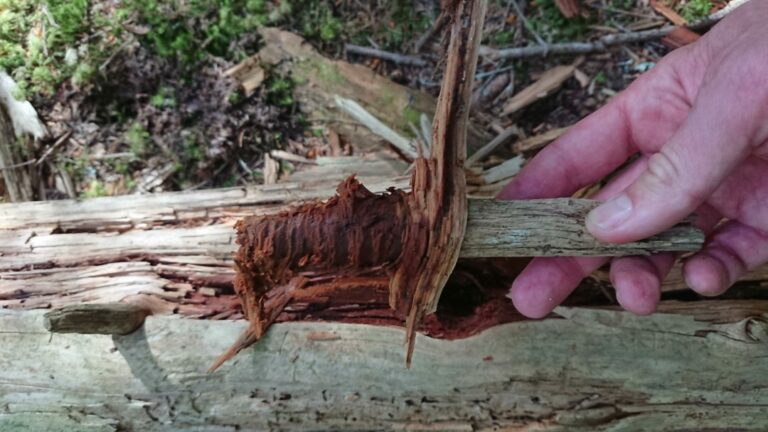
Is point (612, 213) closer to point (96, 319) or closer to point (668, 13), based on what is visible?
point (96, 319)

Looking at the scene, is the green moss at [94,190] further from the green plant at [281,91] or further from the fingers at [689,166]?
the fingers at [689,166]

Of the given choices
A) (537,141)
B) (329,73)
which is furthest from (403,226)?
(329,73)

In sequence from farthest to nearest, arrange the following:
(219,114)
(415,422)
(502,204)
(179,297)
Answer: (219,114)
(179,297)
(415,422)
(502,204)

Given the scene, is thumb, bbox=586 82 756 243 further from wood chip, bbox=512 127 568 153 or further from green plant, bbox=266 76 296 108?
green plant, bbox=266 76 296 108

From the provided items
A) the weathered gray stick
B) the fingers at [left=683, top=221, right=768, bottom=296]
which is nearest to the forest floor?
the fingers at [left=683, top=221, right=768, bottom=296]

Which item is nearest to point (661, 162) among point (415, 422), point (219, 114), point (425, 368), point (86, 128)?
point (425, 368)

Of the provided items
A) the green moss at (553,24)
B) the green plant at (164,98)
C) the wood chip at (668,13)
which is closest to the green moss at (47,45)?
the green plant at (164,98)

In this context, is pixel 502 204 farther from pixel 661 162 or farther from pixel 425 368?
pixel 425 368
